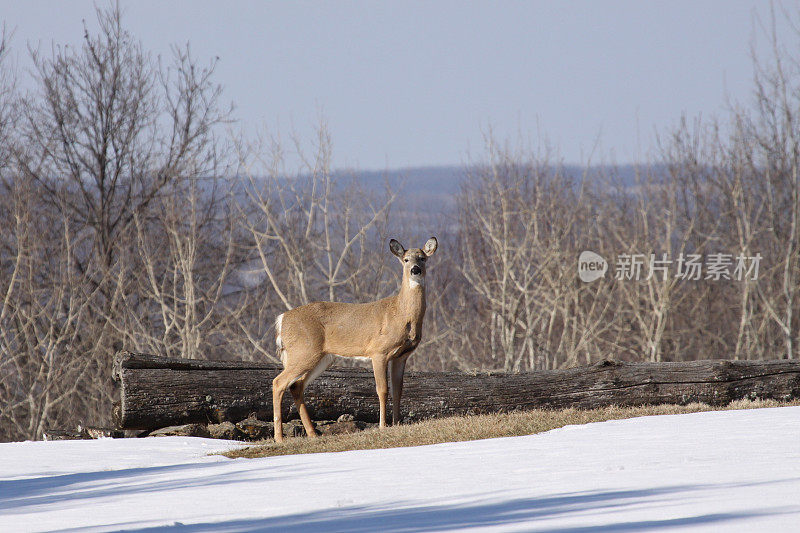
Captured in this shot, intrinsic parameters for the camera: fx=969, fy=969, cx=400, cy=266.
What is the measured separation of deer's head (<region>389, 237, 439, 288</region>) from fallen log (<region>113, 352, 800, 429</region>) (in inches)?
67.7

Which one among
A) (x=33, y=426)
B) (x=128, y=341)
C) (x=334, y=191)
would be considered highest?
(x=334, y=191)

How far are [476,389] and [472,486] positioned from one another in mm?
6122

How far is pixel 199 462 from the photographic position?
8.48m

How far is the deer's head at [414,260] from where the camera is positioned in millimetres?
10492

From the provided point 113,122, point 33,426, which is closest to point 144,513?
point 33,426

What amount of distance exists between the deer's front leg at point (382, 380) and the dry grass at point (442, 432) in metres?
0.49

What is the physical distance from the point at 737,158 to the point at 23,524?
23369 mm

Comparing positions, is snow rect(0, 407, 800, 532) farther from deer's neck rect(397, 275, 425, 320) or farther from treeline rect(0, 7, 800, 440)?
treeline rect(0, 7, 800, 440)

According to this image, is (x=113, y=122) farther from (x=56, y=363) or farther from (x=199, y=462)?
(x=199, y=462)

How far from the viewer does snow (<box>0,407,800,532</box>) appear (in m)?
4.41

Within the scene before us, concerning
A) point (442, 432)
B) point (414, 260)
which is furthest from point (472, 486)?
point (414, 260)

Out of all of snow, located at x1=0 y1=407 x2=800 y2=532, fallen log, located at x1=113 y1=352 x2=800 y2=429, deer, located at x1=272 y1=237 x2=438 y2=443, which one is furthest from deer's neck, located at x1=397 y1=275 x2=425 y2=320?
snow, located at x1=0 y1=407 x2=800 y2=532

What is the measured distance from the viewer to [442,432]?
9023 mm

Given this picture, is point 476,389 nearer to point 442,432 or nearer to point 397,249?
point 397,249
